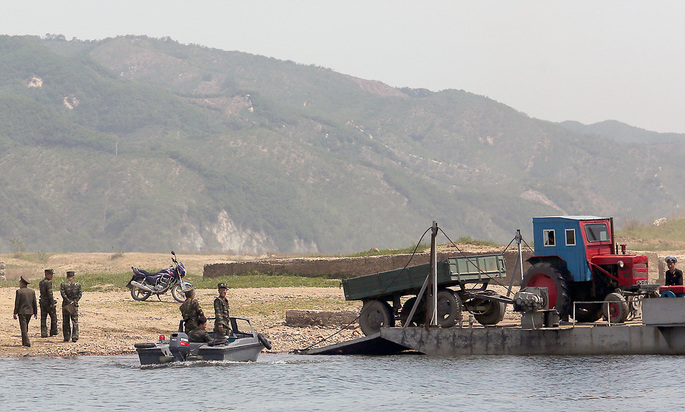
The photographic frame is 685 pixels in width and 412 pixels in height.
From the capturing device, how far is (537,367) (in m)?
22.4

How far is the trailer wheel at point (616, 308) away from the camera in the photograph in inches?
915

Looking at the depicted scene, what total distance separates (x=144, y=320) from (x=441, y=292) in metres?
10.8

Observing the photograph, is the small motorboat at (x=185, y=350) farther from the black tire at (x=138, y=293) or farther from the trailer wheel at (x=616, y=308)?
the black tire at (x=138, y=293)

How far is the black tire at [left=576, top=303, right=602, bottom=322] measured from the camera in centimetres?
2495

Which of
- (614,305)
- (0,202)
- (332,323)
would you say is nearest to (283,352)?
(332,323)

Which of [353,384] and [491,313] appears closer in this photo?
[353,384]

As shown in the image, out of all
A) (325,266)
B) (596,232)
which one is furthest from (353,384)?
(325,266)

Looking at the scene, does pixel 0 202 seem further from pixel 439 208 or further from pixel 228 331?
pixel 228 331

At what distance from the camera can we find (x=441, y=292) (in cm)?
2450

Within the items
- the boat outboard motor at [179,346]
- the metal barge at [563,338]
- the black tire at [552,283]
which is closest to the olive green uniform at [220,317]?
the boat outboard motor at [179,346]

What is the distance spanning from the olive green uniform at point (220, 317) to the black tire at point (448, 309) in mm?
5277

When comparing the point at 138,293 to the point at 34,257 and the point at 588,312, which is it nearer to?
the point at 588,312

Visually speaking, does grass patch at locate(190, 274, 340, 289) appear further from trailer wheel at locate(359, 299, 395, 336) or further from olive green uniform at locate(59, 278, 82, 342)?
trailer wheel at locate(359, 299, 395, 336)

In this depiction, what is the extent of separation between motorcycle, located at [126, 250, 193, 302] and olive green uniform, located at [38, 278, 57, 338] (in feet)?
26.1
